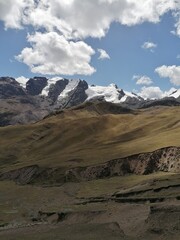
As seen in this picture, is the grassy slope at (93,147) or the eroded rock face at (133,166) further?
the grassy slope at (93,147)

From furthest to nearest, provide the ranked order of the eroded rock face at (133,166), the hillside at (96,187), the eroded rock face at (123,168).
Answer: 1. the eroded rock face at (133,166)
2. the eroded rock face at (123,168)
3. the hillside at (96,187)

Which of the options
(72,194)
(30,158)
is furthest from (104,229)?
(30,158)

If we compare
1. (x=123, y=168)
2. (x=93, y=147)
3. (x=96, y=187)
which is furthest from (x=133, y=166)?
(x=93, y=147)

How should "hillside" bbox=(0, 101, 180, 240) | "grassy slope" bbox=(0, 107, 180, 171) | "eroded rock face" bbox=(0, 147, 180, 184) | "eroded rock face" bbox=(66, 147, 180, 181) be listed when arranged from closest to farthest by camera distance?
"hillside" bbox=(0, 101, 180, 240) < "eroded rock face" bbox=(0, 147, 180, 184) < "eroded rock face" bbox=(66, 147, 180, 181) < "grassy slope" bbox=(0, 107, 180, 171)

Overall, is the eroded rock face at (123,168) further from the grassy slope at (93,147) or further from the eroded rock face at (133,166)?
the grassy slope at (93,147)

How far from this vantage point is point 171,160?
119062mm

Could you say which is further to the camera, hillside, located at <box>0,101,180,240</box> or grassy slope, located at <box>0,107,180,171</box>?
grassy slope, located at <box>0,107,180,171</box>

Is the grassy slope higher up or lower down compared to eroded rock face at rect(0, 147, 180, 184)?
higher up

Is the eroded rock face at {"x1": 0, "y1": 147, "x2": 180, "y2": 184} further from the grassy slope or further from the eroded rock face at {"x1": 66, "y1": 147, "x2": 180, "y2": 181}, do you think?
the grassy slope

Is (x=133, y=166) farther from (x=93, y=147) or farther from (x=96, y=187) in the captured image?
(x=93, y=147)

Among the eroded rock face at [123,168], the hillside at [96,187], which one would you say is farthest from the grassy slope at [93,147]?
the eroded rock face at [123,168]

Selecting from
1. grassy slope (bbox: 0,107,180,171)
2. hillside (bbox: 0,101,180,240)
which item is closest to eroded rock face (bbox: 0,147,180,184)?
hillside (bbox: 0,101,180,240)

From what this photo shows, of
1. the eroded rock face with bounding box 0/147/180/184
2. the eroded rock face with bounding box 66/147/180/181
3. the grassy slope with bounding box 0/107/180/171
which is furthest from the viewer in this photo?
the grassy slope with bounding box 0/107/180/171

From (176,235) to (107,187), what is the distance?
179 feet
